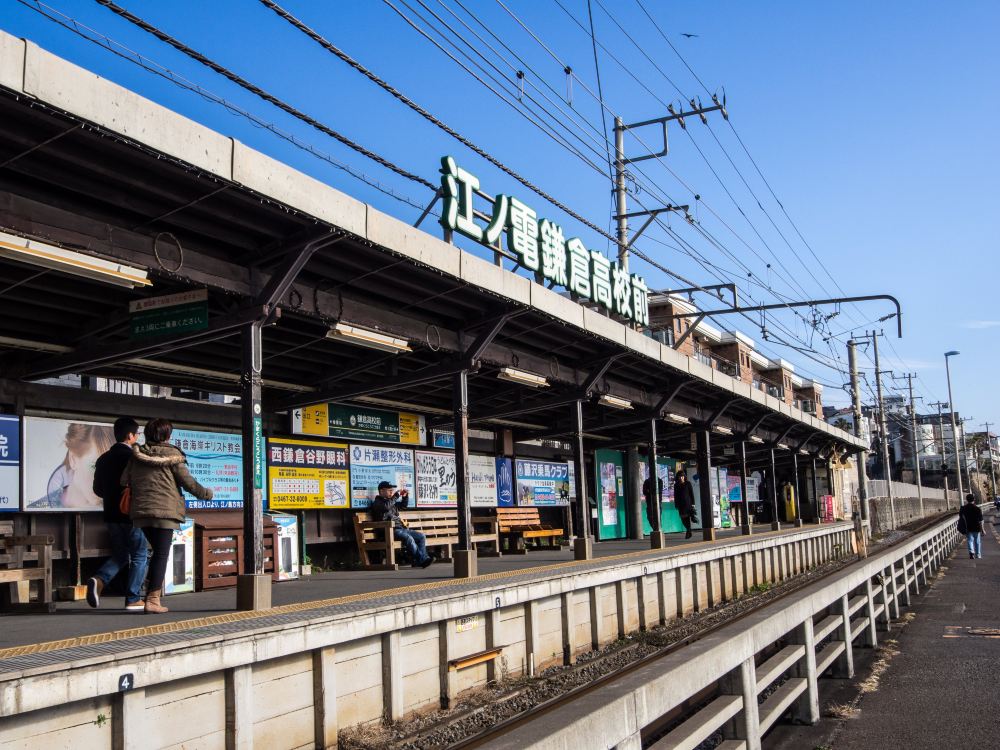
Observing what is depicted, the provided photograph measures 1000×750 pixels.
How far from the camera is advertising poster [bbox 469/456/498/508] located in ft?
58.3

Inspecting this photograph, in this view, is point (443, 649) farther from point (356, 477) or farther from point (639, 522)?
point (639, 522)

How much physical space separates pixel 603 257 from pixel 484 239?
194 inches

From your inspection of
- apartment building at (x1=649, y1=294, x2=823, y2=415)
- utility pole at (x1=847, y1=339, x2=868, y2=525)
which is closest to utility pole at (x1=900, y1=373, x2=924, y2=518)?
apartment building at (x1=649, y1=294, x2=823, y2=415)

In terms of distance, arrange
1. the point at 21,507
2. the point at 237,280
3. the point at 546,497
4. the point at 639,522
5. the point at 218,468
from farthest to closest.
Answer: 1. the point at 639,522
2. the point at 546,497
3. the point at 218,468
4. the point at 21,507
5. the point at 237,280

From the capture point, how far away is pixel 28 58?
5156 mm

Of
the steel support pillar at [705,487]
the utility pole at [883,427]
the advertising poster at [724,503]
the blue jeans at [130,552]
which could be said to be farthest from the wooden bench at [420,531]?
the utility pole at [883,427]

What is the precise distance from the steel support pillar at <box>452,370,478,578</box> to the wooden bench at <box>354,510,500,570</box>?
1.70 m

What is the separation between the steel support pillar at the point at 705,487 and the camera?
19.2m

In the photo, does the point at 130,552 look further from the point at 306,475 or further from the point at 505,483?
the point at 505,483

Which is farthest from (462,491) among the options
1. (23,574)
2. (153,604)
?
(23,574)

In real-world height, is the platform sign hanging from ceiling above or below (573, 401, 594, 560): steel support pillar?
above

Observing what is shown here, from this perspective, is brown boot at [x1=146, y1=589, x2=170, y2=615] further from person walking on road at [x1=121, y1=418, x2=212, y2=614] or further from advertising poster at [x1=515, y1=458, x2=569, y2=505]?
advertising poster at [x1=515, y1=458, x2=569, y2=505]

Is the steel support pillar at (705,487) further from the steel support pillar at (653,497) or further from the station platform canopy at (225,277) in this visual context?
the station platform canopy at (225,277)

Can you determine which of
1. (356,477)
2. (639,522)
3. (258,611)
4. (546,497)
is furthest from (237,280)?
(639,522)
